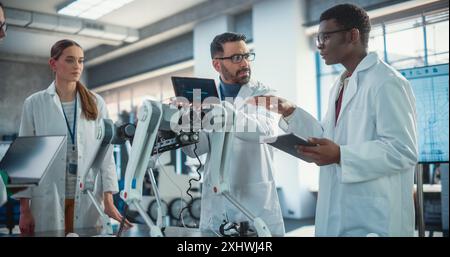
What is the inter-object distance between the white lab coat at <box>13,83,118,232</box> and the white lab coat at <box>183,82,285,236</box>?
35 cm

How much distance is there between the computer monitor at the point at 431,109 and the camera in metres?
2.43

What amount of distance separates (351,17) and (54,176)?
110 centimetres

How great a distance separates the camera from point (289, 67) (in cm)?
413

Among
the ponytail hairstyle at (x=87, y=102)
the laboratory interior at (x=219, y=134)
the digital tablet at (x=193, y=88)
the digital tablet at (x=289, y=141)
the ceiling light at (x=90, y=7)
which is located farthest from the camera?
the ceiling light at (x=90, y=7)

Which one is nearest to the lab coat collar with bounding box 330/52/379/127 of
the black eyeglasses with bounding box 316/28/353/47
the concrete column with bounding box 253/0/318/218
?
the black eyeglasses with bounding box 316/28/353/47

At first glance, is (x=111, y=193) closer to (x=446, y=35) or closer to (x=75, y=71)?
(x=75, y=71)

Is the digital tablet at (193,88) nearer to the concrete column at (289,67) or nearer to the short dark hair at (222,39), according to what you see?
the short dark hair at (222,39)

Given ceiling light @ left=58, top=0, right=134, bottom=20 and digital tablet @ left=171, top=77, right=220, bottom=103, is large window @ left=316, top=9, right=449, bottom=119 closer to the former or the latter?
digital tablet @ left=171, top=77, right=220, bottom=103

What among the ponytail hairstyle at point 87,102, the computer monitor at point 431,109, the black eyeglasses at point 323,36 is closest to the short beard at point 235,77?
the black eyeglasses at point 323,36

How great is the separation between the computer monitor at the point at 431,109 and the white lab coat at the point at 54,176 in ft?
5.82

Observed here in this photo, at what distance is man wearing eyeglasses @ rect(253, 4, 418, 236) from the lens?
1105mm

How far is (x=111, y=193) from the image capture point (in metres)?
1.54

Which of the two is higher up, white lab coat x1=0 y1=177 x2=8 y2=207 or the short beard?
the short beard
